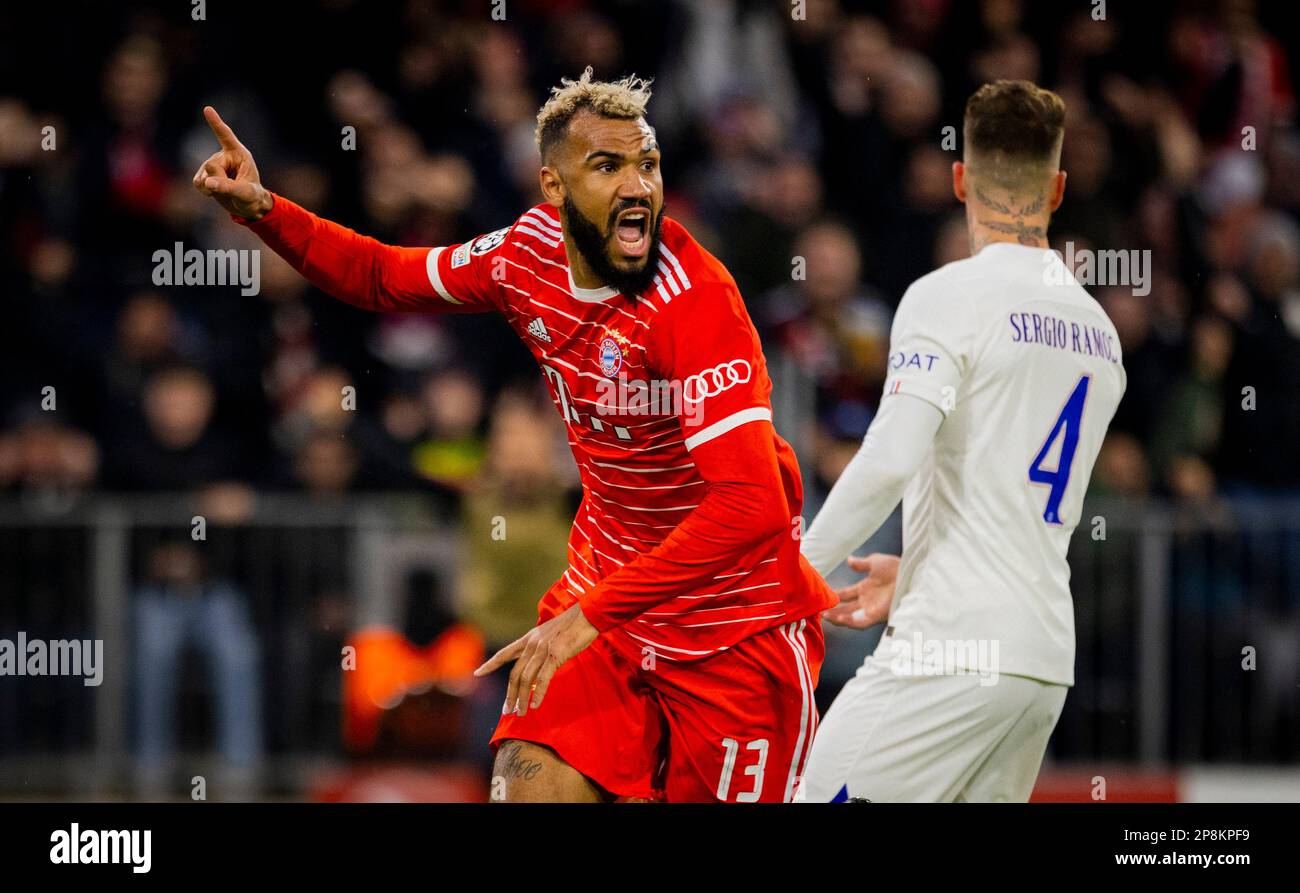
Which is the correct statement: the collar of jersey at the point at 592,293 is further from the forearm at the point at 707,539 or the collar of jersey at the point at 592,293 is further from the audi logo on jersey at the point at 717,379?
the forearm at the point at 707,539

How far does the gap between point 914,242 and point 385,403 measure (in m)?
2.70

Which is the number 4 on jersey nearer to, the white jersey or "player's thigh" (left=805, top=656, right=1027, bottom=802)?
the white jersey

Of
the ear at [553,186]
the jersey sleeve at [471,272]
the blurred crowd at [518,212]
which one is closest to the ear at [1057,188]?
the ear at [553,186]

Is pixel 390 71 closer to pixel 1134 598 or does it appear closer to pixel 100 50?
pixel 100 50

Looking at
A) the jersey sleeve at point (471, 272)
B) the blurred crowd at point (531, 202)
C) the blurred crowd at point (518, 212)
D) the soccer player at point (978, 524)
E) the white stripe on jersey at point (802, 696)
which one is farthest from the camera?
the blurred crowd at point (531, 202)

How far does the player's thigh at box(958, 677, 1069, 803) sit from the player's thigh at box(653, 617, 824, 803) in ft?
1.79

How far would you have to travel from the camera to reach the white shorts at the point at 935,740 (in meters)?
4.96

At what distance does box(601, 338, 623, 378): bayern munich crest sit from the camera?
198 inches

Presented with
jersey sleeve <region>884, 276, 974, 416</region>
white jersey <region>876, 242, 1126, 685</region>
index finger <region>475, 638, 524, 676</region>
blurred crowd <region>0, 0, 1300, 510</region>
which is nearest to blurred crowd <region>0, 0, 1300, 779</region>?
blurred crowd <region>0, 0, 1300, 510</region>

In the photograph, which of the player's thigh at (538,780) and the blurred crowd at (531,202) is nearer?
the player's thigh at (538,780)

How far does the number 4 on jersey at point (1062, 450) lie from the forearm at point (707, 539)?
0.78 meters

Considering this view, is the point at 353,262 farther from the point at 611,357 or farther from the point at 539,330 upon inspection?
the point at 611,357

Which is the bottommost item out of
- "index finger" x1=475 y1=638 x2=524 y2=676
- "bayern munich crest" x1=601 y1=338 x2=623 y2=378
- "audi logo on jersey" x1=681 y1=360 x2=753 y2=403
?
"index finger" x1=475 y1=638 x2=524 y2=676

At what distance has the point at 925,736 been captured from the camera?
4961 millimetres
